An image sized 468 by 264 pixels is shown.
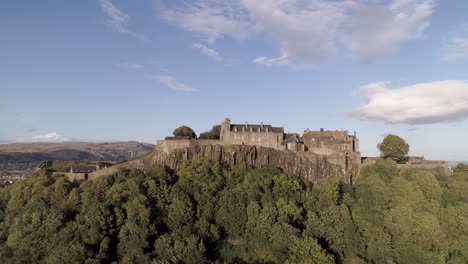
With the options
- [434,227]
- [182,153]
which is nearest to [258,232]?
[182,153]

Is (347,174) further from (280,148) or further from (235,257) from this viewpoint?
(235,257)

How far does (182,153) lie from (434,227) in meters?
37.8

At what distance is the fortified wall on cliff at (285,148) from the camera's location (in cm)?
5975

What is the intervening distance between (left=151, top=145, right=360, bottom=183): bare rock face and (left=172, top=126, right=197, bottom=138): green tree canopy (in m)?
13.2

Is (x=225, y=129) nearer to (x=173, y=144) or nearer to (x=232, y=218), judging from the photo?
(x=173, y=144)

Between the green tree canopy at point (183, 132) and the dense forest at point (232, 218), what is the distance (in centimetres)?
1670

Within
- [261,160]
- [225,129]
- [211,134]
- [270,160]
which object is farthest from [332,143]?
[211,134]

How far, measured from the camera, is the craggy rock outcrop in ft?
194

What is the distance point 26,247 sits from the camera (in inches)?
1775

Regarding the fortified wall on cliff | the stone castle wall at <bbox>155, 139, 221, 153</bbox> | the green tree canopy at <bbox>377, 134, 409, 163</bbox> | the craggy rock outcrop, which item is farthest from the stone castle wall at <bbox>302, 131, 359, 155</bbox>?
the stone castle wall at <bbox>155, 139, 221, 153</bbox>

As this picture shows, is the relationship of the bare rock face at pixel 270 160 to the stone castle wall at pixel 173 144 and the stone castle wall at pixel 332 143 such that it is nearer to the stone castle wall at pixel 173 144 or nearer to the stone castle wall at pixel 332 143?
the stone castle wall at pixel 173 144

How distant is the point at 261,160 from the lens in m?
60.5

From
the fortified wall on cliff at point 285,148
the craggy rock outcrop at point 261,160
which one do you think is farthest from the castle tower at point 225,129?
the craggy rock outcrop at point 261,160

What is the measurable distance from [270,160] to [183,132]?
2144 cm
